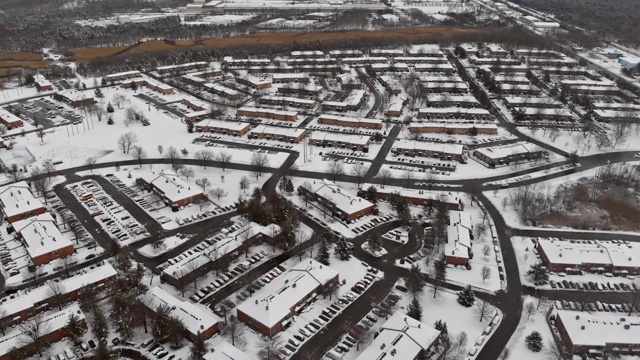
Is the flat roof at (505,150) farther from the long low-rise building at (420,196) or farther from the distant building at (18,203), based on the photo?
the distant building at (18,203)

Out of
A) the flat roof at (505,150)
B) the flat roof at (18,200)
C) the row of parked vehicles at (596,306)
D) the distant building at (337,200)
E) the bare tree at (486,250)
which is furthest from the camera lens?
the flat roof at (505,150)

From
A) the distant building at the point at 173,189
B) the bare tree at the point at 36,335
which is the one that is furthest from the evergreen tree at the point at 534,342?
the distant building at the point at 173,189

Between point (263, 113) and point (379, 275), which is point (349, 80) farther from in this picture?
point (379, 275)

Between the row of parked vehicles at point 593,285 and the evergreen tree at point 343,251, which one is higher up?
the evergreen tree at point 343,251

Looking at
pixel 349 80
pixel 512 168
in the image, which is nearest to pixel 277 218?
pixel 512 168

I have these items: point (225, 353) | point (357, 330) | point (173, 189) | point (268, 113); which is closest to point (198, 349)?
point (225, 353)

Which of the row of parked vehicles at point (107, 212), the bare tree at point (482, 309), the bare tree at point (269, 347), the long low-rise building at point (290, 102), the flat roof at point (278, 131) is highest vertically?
the long low-rise building at point (290, 102)

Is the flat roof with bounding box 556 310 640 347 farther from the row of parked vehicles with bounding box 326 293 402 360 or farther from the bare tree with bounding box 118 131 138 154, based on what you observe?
the bare tree with bounding box 118 131 138 154

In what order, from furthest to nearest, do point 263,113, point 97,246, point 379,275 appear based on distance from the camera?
1. point 263,113
2. point 97,246
3. point 379,275
